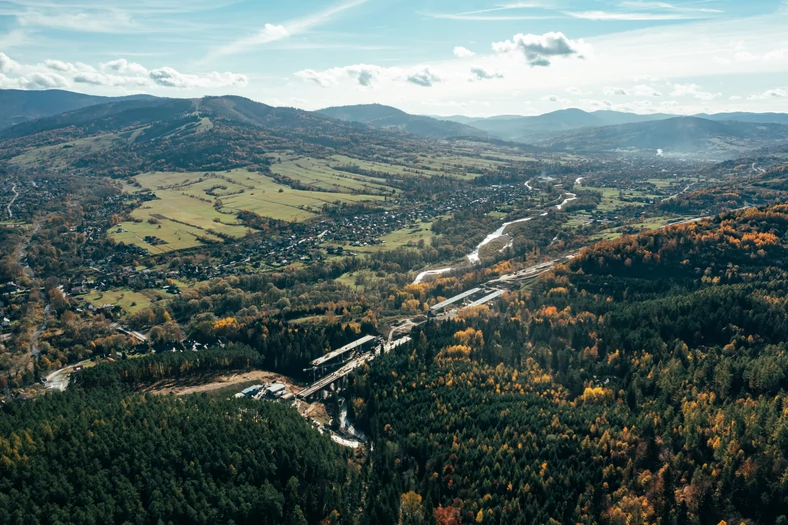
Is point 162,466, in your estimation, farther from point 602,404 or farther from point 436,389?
point 602,404

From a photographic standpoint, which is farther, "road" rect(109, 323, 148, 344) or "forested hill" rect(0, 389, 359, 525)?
"road" rect(109, 323, 148, 344)

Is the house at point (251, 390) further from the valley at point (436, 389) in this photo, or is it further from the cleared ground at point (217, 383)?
the cleared ground at point (217, 383)

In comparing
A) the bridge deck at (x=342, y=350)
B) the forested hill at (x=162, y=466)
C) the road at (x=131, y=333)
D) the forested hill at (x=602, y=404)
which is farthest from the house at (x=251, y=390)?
the road at (x=131, y=333)

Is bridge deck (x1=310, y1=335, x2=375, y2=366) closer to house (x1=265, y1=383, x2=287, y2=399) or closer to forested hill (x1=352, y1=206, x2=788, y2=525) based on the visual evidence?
house (x1=265, y1=383, x2=287, y2=399)

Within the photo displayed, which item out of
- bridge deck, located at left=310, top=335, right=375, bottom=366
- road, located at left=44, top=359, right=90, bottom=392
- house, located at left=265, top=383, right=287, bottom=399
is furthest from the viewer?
bridge deck, located at left=310, top=335, right=375, bottom=366

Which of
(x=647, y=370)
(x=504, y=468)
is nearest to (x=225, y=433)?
(x=504, y=468)

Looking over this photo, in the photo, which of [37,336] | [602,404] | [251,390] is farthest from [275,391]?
[37,336]

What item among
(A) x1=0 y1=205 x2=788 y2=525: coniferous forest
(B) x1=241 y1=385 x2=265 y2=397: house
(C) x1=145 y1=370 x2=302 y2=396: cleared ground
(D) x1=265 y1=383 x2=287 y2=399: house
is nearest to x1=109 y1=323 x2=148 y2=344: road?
(A) x1=0 y1=205 x2=788 y2=525: coniferous forest

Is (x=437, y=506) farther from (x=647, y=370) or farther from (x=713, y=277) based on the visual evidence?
(x=713, y=277)
